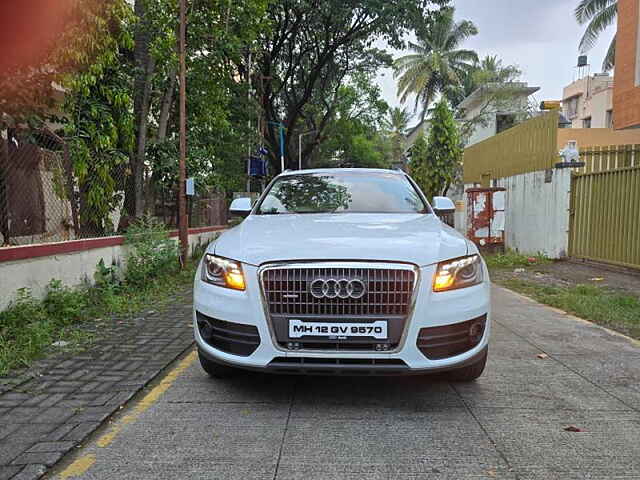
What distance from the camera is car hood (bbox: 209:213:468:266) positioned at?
10.4 feet

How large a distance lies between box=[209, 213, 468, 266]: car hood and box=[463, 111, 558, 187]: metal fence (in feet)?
28.8

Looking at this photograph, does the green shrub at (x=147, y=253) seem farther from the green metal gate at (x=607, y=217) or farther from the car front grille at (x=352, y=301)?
the green metal gate at (x=607, y=217)

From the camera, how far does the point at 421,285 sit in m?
3.13

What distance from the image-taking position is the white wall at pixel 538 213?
11.0m

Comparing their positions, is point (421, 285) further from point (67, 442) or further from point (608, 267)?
point (608, 267)

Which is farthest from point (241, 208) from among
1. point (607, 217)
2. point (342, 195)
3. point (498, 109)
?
point (498, 109)

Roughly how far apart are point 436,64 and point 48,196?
36623 millimetres

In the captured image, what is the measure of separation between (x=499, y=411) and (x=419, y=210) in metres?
1.86

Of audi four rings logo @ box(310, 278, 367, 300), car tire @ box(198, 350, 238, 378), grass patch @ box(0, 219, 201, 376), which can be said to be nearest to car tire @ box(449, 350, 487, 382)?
audi four rings logo @ box(310, 278, 367, 300)

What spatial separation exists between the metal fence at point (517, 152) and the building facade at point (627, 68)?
1.89 m

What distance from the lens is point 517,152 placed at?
44.4 feet

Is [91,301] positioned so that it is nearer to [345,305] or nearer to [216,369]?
[216,369]

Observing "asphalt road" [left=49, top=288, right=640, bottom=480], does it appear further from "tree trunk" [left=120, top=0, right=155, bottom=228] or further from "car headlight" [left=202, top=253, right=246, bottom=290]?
"tree trunk" [left=120, top=0, right=155, bottom=228]

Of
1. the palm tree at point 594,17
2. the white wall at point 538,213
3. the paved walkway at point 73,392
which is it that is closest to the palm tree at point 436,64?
the palm tree at point 594,17
